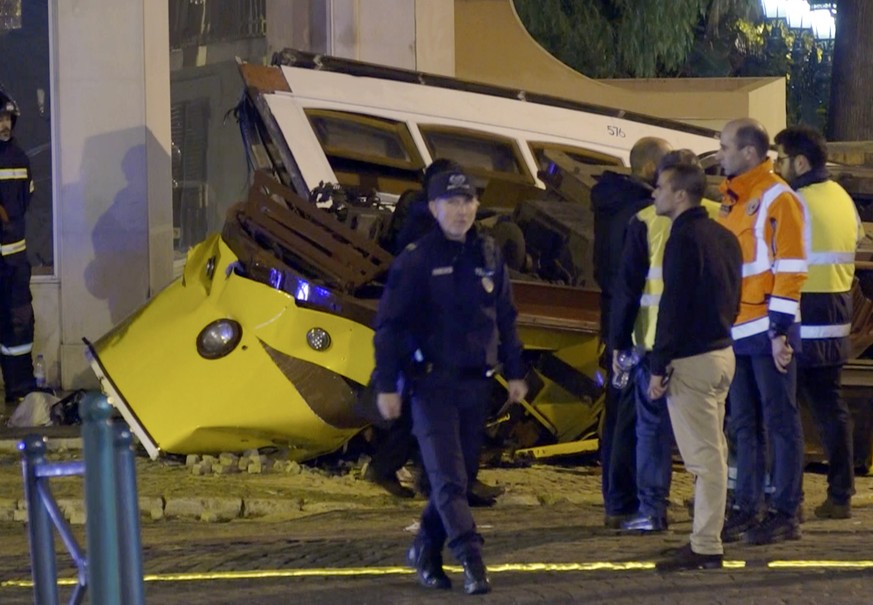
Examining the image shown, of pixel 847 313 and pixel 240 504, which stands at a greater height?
pixel 847 313

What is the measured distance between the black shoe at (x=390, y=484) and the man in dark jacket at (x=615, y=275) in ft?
4.01

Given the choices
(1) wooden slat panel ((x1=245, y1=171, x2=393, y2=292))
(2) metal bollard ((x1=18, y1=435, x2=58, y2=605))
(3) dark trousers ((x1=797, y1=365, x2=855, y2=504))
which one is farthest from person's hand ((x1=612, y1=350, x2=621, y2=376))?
(2) metal bollard ((x1=18, y1=435, x2=58, y2=605))

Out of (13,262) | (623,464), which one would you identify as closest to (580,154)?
(13,262)

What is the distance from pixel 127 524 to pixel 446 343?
5.77 feet

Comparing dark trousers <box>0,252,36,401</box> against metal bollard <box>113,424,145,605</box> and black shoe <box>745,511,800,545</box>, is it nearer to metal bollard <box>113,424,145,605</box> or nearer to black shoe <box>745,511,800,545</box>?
black shoe <box>745,511,800,545</box>

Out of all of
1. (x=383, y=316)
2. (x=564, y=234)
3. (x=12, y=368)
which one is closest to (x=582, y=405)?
(x=564, y=234)

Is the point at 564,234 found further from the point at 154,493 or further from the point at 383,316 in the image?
the point at 383,316

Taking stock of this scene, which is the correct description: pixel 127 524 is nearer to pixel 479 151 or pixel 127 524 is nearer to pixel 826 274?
pixel 826 274

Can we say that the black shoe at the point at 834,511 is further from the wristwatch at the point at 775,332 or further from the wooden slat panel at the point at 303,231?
the wooden slat panel at the point at 303,231

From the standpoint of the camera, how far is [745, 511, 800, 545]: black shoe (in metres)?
6.39

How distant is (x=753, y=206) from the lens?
20.5ft

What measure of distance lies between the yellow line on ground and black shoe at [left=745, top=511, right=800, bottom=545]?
1.03ft

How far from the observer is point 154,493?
7863 millimetres

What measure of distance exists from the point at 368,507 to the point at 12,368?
3655mm
